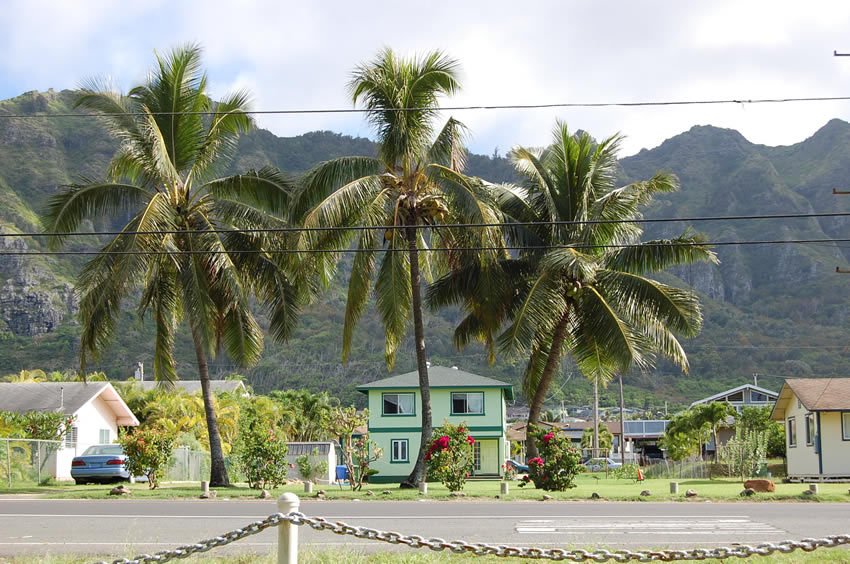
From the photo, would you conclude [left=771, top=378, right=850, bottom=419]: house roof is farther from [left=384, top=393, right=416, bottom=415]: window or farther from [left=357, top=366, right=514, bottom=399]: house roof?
[left=384, top=393, right=416, bottom=415]: window

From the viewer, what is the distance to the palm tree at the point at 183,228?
82.4 feet

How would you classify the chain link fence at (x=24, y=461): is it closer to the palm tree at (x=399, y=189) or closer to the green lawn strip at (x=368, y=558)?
the palm tree at (x=399, y=189)

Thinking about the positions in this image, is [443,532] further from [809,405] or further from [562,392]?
[562,392]

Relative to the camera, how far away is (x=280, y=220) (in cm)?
2659

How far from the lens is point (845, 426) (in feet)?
122

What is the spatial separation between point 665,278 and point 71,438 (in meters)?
97.8

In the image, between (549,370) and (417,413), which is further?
(417,413)

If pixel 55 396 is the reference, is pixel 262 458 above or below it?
below

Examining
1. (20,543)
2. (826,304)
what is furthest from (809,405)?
(826,304)

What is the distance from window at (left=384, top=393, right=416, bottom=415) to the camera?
51062mm

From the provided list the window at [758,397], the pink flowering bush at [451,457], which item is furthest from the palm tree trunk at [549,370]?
the window at [758,397]

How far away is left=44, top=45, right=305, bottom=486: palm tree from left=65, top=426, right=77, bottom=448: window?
15820 mm

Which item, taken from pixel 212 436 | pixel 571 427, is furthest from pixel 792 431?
pixel 571 427

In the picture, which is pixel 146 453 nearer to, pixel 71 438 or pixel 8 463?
pixel 8 463
